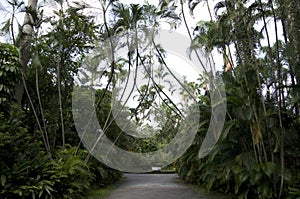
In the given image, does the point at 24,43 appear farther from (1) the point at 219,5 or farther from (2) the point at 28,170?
(1) the point at 219,5

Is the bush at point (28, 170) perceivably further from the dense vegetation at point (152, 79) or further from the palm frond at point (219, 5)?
the palm frond at point (219, 5)

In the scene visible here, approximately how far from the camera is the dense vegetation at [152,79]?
5.73 metres

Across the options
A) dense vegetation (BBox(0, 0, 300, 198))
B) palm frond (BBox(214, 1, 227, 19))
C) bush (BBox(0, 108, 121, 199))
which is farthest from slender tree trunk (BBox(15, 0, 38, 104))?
palm frond (BBox(214, 1, 227, 19))

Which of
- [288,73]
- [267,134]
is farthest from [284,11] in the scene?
[267,134]

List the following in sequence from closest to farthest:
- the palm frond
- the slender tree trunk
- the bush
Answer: the bush → the palm frond → the slender tree trunk

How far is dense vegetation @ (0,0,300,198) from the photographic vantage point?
5.73 m

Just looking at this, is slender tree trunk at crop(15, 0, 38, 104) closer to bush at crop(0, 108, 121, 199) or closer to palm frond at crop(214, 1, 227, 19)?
bush at crop(0, 108, 121, 199)

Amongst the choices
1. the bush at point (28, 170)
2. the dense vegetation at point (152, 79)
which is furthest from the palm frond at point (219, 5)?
the bush at point (28, 170)

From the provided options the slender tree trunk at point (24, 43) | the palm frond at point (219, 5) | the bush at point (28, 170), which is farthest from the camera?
the slender tree trunk at point (24, 43)

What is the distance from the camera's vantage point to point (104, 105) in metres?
10.7

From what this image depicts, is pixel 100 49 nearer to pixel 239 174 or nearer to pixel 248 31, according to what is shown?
pixel 248 31

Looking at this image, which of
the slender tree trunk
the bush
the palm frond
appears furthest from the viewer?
the slender tree trunk

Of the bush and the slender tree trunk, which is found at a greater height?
the slender tree trunk

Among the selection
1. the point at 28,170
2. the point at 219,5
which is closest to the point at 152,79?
the point at 219,5
